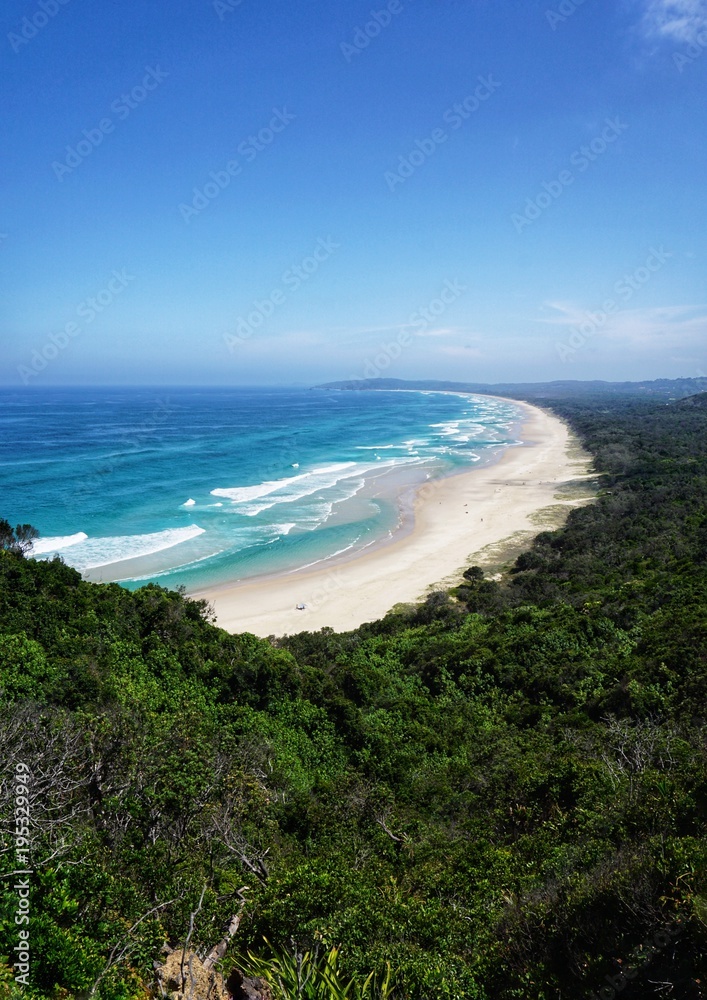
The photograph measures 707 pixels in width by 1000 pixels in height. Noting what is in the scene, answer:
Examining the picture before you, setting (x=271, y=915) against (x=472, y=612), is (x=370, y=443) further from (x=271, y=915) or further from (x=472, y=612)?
(x=271, y=915)

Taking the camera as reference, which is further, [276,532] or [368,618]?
[276,532]

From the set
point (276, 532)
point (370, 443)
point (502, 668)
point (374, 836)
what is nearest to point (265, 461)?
point (370, 443)

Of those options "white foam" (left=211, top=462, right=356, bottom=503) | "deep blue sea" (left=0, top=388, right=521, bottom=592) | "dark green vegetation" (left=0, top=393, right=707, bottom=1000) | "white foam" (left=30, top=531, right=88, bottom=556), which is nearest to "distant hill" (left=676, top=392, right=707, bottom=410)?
"deep blue sea" (left=0, top=388, right=521, bottom=592)

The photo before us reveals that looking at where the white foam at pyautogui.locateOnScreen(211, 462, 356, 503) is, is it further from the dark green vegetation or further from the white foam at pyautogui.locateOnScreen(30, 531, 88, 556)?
the dark green vegetation
